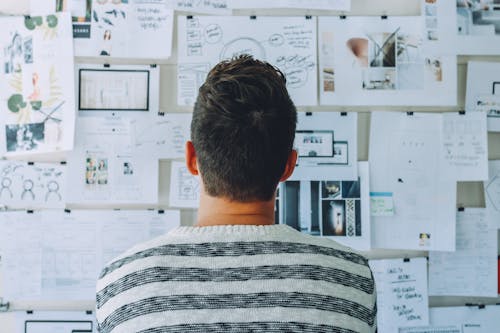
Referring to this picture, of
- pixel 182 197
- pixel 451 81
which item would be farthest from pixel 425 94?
pixel 182 197

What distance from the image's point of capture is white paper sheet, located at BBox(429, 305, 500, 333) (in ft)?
4.87

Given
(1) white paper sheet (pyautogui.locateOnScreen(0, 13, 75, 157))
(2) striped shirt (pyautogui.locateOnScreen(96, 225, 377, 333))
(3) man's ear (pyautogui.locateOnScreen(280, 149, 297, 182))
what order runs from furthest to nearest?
(1) white paper sheet (pyautogui.locateOnScreen(0, 13, 75, 157)), (3) man's ear (pyautogui.locateOnScreen(280, 149, 297, 182)), (2) striped shirt (pyautogui.locateOnScreen(96, 225, 377, 333))

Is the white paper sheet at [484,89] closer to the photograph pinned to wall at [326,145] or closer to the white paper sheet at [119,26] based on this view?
the photograph pinned to wall at [326,145]

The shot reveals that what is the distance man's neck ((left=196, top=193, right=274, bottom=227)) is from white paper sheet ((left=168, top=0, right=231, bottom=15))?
0.89 meters

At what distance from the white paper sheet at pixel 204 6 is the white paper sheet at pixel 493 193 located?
942mm

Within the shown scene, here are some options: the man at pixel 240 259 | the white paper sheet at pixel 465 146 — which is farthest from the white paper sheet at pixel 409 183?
the man at pixel 240 259

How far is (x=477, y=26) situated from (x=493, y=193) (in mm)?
513

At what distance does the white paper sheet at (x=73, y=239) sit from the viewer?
56.9 inches

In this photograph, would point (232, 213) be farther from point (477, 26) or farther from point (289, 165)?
point (477, 26)

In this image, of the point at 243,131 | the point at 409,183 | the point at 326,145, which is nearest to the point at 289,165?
the point at 243,131

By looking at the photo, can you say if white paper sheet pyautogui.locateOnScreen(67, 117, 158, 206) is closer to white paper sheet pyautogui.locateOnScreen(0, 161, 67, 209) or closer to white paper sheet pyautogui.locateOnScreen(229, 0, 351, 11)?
white paper sheet pyautogui.locateOnScreen(0, 161, 67, 209)

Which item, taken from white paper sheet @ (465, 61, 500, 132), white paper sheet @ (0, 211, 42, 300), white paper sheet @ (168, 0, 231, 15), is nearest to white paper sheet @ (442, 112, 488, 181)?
white paper sheet @ (465, 61, 500, 132)

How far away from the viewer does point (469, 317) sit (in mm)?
1490

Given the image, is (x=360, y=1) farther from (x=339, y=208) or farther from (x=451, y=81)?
(x=339, y=208)
